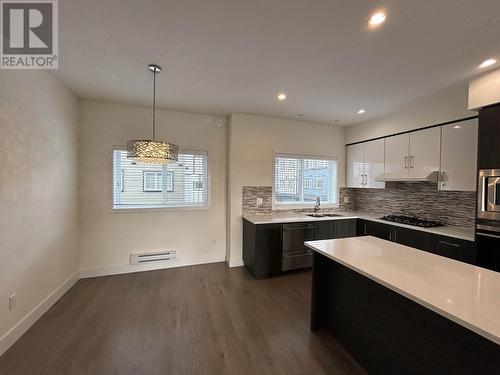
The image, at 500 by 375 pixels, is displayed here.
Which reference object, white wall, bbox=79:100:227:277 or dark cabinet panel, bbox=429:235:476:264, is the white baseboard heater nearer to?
white wall, bbox=79:100:227:277

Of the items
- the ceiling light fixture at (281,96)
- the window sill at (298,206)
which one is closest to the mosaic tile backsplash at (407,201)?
the window sill at (298,206)

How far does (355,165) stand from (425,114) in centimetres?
146

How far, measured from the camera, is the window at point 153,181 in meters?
3.55

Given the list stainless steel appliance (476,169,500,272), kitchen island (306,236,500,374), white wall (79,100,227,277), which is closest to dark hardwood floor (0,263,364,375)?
kitchen island (306,236,500,374)

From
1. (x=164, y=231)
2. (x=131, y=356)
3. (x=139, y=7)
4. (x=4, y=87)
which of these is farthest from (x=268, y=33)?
(x=164, y=231)

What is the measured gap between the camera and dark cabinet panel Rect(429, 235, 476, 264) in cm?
242

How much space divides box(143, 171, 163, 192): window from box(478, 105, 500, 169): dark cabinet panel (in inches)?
165

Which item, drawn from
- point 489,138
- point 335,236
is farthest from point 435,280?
point 335,236

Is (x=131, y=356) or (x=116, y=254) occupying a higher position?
(x=116, y=254)

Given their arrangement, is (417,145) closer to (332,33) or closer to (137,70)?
(332,33)

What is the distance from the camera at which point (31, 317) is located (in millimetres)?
2184

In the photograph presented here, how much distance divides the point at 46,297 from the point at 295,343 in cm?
281

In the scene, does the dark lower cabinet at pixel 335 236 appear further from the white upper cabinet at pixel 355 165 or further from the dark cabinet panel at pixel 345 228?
the white upper cabinet at pixel 355 165

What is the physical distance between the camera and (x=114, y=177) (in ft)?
11.1
